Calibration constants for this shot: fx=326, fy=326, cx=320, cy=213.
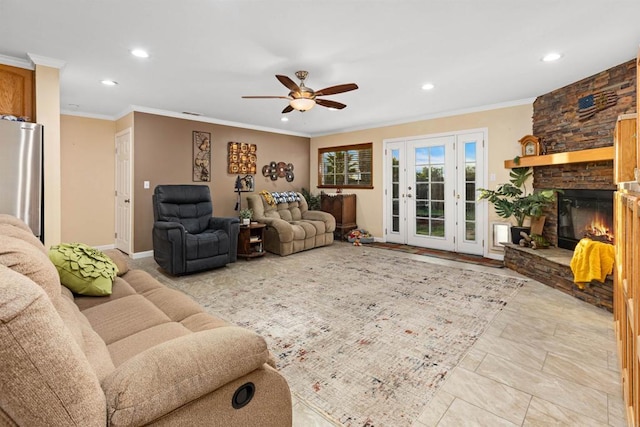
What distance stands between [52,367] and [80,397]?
0.10 metres

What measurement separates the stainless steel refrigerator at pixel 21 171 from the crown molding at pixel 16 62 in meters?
0.76

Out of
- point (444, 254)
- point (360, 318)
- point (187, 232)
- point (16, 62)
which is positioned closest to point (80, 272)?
point (360, 318)

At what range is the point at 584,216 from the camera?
380cm

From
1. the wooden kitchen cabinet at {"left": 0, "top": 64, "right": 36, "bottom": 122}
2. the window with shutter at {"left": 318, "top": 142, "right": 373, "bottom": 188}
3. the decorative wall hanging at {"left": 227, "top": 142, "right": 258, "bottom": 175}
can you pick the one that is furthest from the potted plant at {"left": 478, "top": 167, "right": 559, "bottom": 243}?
the wooden kitchen cabinet at {"left": 0, "top": 64, "right": 36, "bottom": 122}

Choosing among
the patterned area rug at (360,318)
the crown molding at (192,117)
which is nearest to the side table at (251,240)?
the patterned area rug at (360,318)

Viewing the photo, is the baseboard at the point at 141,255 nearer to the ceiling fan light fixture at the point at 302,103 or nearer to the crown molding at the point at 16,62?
the crown molding at the point at 16,62

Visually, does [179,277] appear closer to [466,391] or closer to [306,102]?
[306,102]

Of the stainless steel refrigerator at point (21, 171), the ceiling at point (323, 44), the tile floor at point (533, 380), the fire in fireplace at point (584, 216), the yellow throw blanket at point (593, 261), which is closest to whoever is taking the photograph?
the tile floor at point (533, 380)

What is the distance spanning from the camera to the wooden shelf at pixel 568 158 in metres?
3.35

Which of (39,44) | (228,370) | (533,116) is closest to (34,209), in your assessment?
(39,44)

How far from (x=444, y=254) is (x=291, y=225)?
2554mm

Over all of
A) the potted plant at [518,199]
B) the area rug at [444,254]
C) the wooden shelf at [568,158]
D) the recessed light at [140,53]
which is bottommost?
the area rug at [444,254]

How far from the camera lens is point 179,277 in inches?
159

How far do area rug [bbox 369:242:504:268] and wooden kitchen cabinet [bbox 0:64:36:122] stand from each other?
16.7 ft
